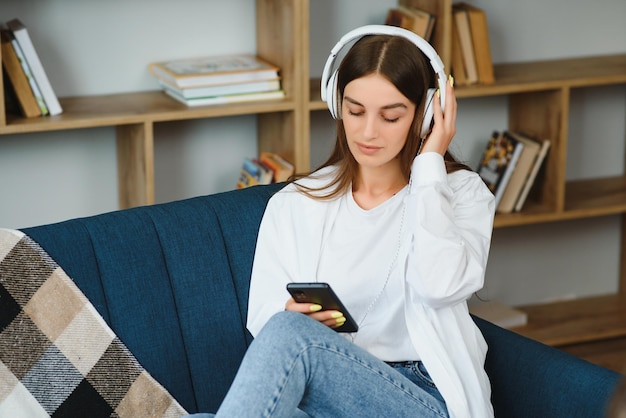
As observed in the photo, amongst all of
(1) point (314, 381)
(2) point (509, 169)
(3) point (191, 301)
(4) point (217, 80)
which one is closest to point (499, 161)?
(2) point (509, 169)

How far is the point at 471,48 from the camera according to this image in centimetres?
304

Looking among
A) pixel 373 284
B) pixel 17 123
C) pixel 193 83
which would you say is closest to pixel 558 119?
pixel 193 83

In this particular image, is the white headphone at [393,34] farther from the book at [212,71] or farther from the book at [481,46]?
the book at [481,46]

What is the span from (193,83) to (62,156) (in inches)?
18.1

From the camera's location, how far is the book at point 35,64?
8.34 ft

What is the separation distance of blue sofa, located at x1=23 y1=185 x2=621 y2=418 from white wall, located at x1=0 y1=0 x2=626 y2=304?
0.75m

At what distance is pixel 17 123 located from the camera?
8.34ft

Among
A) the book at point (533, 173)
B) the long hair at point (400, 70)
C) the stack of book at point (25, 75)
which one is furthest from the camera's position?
the book at point (533, 173)

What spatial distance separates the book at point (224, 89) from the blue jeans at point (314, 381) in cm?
111

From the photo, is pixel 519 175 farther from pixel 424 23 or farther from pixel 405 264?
pixel 405 264

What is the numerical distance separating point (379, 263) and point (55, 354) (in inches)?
25.8

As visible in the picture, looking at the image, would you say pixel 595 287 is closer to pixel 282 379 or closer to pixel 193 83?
pixel 193 83

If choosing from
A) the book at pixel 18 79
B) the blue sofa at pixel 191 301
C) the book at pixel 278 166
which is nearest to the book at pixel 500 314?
the book at pixel 278 166

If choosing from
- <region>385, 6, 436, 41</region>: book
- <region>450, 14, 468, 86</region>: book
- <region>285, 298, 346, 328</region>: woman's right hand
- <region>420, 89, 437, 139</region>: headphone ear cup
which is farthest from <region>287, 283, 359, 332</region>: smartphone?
<region>450, 14, 468, 86</region>: book
